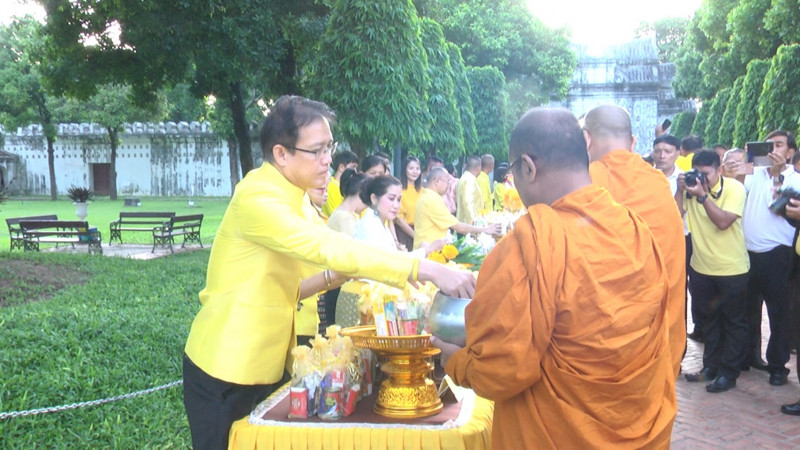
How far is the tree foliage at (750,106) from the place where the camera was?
20172 mm

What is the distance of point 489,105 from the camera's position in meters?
27.8

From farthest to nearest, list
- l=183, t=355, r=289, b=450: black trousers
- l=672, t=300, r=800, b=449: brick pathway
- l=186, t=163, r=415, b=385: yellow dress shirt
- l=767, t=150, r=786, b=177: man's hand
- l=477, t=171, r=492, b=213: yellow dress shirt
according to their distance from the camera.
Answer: l=477, t=171, r=492, b=213: yellow dress shirt → l=767, t=150, r=786, b=177: man's hand → l=672, t=300, r=800, b=449: brick pathway → l=183, t=355, r=289, b=450: black trousers → l=186, t=163, r=415, b=385: yellow dress shirt

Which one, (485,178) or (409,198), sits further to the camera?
(485,178)

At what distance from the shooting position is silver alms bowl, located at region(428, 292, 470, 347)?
2.40 m

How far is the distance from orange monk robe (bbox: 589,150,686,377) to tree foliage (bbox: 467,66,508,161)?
24.1 metres

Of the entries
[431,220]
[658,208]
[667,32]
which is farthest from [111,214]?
[667,32]

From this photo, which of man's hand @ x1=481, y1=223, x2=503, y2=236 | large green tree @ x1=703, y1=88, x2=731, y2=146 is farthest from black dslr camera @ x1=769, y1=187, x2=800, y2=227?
large green tree @ x1=703, y1=88, x2=731, y2=146

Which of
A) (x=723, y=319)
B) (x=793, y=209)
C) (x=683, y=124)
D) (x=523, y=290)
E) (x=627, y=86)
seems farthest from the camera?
(x=627, y=86)

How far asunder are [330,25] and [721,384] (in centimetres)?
879

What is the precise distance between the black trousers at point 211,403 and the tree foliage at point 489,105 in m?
25.6

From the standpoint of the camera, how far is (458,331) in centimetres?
240

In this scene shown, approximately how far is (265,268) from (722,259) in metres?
4.87

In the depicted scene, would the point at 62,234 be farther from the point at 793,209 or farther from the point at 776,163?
the point at 793,209

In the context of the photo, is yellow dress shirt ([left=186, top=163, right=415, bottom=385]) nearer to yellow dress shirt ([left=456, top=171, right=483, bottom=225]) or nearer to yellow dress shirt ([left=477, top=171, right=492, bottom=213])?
yellow dress shirt ([left=456, top=171, right=483, bottom=225])
